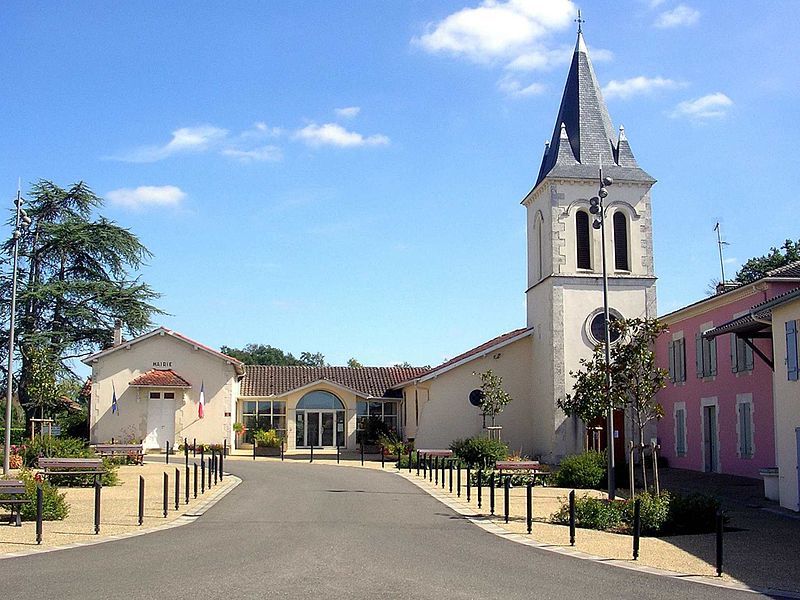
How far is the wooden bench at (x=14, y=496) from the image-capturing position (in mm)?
A: 15352

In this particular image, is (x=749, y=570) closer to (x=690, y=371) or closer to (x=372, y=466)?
(x=690, y=371)

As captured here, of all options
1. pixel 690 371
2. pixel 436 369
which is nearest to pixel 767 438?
pixel 690 371

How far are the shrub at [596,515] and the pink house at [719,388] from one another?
7.51 meters

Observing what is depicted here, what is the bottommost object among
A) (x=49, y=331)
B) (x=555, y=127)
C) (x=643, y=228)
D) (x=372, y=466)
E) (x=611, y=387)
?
(x=372, y=466)

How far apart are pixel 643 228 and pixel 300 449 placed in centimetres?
1888

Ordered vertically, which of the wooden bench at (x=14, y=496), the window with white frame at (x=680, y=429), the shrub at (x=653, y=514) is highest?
the window with white frame at (x=680, y=429)

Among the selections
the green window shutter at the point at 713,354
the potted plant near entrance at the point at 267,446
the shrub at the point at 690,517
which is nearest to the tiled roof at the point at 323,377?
the potted plant near entrance at the point at 267,446

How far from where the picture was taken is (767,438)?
80.4 ft

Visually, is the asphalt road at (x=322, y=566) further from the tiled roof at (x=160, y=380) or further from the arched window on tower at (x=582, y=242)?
the tiled roof at (x=160, y=380)

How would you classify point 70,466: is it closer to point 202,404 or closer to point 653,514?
point 653,514

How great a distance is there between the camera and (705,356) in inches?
1133

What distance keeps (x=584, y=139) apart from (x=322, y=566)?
92.6 feet

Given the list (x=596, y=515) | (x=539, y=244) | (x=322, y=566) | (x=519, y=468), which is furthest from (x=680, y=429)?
(x=322, y=566)

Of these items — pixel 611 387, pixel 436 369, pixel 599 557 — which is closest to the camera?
pixel 599 557
